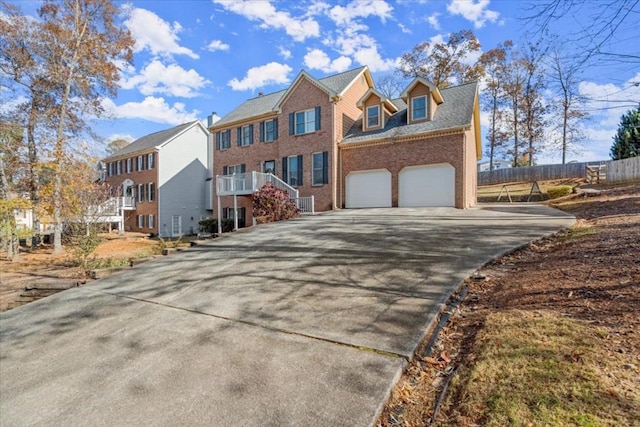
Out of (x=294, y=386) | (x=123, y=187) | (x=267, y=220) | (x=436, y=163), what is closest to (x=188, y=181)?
(x=123, y=187)

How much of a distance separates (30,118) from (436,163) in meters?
21.8

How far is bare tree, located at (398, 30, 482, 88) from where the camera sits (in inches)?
1185

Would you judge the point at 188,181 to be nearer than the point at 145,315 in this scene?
No

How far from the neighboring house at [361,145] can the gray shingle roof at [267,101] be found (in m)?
0.13

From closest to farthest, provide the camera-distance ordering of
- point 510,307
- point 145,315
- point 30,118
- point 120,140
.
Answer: point 510,307 < point 145,315 < point 30,118 < point 120,140

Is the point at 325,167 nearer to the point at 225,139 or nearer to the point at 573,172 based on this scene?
the point at 225,139

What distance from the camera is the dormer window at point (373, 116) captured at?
18.4 m

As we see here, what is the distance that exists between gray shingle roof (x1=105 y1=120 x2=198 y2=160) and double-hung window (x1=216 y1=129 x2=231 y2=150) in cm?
705

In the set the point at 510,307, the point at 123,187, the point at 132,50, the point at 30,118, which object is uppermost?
the point at 132,50

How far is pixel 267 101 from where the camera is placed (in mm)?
23781

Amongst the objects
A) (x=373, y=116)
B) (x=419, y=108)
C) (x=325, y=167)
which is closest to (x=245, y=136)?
(x=325, y=167)

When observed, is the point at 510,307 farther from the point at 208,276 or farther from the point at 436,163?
the point at 436,163

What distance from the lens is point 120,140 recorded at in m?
49.3

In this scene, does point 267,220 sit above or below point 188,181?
below
